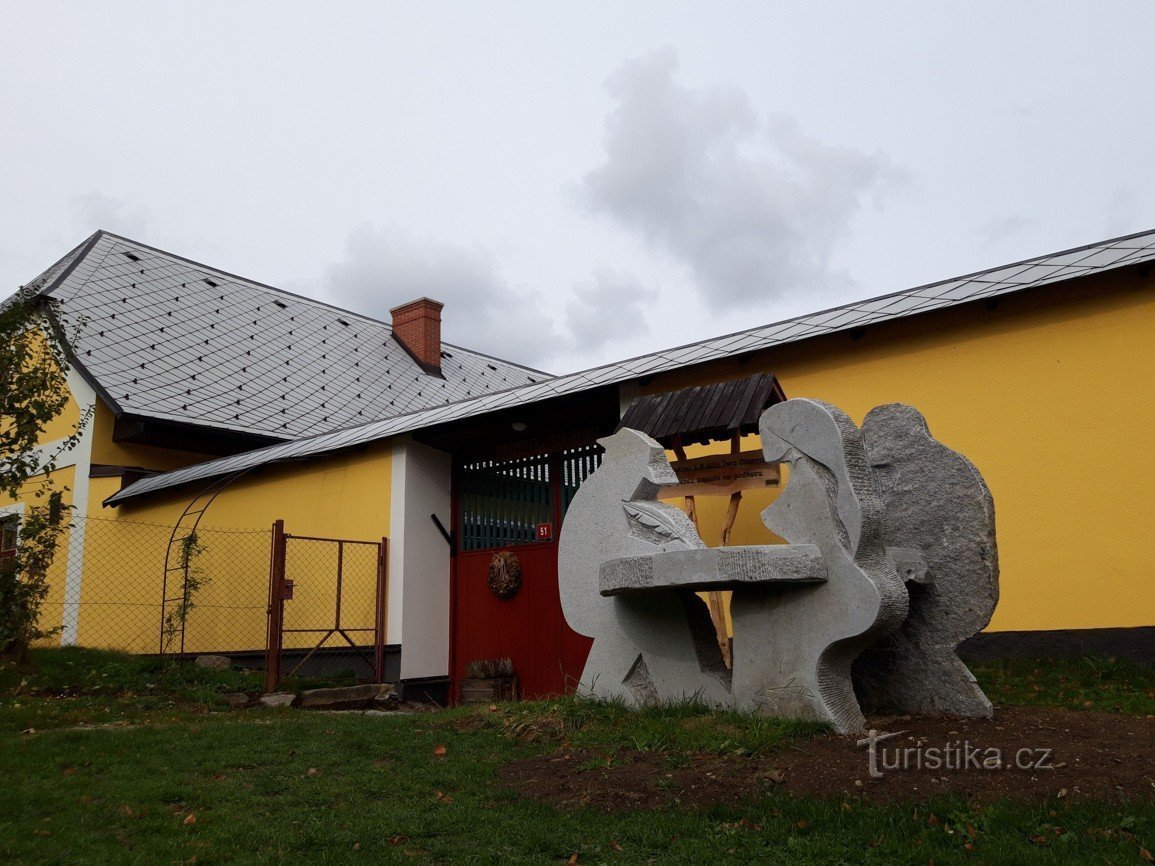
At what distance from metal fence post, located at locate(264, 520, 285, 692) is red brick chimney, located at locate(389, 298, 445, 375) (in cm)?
1139

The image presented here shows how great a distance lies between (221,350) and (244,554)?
17.2 ft

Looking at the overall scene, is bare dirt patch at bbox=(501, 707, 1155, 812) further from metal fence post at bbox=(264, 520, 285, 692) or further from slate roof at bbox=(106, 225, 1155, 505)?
metal fence post at bbox=(264, 520, 285, 692)

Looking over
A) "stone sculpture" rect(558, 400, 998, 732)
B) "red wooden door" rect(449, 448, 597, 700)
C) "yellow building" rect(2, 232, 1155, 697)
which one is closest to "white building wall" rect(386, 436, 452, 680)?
"yellow building" rect(2, 232, 1155, 697)

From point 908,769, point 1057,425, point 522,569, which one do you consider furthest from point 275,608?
point 1057,425

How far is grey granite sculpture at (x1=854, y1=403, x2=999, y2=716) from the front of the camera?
5.80 m

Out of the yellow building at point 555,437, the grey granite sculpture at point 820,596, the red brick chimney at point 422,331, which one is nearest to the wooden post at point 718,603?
the yellow building at point 555,437

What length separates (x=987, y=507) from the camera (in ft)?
19.5

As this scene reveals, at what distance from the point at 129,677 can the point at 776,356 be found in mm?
7748

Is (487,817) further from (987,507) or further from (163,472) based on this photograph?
(163,472)

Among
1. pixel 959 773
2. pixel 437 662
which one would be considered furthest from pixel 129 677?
pixel 959 773

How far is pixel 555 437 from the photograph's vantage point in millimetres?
11312

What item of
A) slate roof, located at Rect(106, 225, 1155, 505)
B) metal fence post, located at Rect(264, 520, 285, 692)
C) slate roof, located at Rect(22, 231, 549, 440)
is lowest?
metal fence post, located at Rect(264, 520, 285, 692)

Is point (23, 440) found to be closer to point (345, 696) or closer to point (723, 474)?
point (345, 696)

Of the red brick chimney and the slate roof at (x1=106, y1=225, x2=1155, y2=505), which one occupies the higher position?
the red brick chimney
